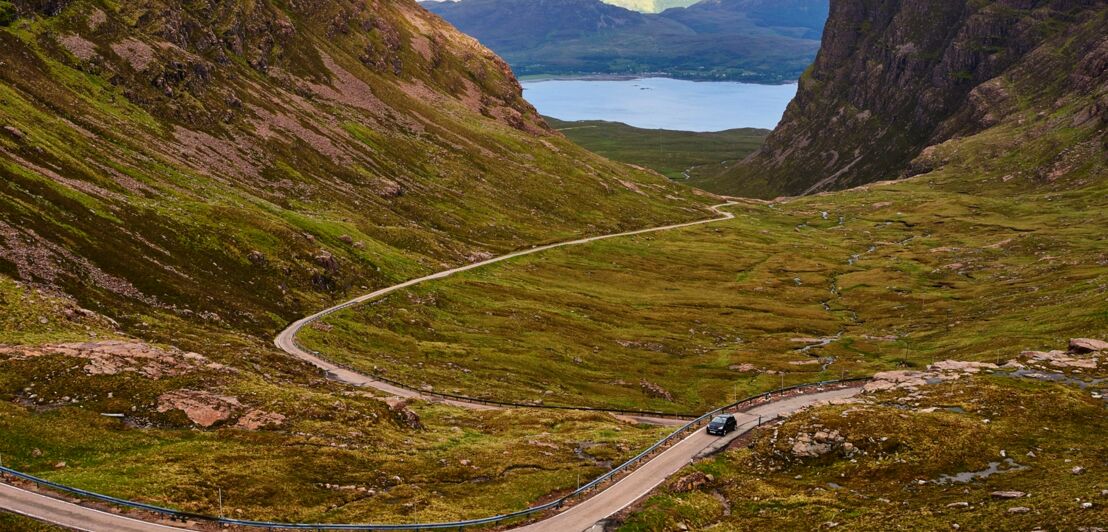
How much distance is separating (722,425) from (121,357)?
50417 mm

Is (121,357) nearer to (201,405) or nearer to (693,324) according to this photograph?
(201,405)

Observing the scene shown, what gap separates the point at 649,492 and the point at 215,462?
2945 centimetres

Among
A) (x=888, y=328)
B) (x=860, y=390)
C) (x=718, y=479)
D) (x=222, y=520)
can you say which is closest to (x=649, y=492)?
(x=718, y=479)

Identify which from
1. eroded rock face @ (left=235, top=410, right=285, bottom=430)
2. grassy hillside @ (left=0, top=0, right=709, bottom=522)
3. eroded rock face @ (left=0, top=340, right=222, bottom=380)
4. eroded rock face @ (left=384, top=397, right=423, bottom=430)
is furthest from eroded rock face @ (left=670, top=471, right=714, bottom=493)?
eroded rock face @ (left=0, top=340, right=222, bottom=380)

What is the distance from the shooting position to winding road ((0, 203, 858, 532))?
4012 cm

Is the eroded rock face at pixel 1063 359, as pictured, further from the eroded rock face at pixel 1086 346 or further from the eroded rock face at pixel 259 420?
the eroded rock face at pixel 259 420

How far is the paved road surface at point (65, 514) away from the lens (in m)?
39.4

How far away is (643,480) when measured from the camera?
55.0 m

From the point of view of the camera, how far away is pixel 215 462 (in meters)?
51.3

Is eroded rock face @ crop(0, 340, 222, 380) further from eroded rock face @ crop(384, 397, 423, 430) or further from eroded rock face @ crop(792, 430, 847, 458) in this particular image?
eroded rock face @ crop(792, 430, 847, 458)

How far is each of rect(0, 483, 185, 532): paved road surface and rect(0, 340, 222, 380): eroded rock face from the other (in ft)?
63.9

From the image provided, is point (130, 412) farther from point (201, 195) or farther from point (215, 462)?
point (201, 195)

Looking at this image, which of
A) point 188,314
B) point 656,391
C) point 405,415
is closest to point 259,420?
point 405,415

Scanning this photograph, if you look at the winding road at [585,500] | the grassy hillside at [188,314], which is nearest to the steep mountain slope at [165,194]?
the grassy hillside at [188,314]
